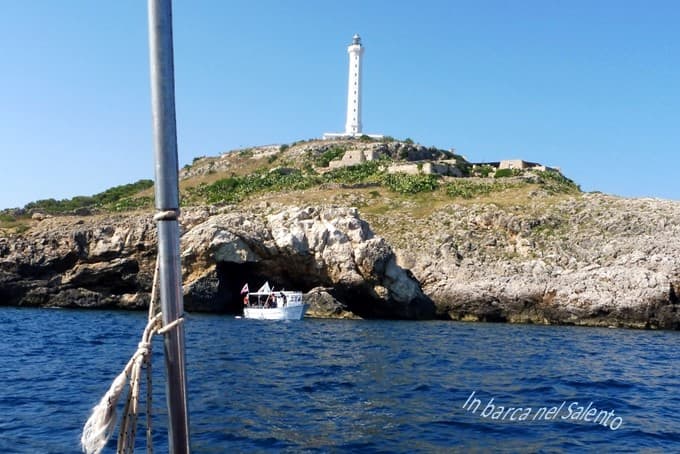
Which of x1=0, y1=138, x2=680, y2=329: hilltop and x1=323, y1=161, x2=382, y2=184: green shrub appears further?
x1=323, y1=161, x2=382, y2=184: green shrub

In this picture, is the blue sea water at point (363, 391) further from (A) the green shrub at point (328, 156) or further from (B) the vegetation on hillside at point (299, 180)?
(A) the green shrub at point (328, 156)

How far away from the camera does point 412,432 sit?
1337cm

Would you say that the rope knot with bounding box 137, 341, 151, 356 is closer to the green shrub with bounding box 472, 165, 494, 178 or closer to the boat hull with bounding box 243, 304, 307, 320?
the boat hull with bounding box 243, 304, 307, 320

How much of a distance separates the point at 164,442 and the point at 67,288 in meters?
43.1

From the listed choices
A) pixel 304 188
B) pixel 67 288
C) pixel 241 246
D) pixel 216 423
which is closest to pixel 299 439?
pixel 216 423

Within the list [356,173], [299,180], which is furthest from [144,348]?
[356,173]

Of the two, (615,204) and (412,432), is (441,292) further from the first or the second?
(412,432)

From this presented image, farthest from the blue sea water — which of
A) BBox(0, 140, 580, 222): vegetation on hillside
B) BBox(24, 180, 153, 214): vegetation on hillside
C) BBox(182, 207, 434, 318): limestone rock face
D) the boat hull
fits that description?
BBox(24, 180, 153, 214): vegetation on hillside

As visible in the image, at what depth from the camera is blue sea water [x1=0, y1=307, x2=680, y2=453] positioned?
42.1ft

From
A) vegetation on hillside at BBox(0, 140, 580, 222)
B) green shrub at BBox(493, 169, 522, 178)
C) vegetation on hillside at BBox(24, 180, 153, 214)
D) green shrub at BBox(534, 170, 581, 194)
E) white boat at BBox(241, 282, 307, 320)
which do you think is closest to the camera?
white boat at BBox(241, 282, 307, 320)

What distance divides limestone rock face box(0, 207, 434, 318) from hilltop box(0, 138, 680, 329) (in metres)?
0.11

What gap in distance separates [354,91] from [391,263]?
6660 cm

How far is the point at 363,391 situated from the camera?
17.5 metres

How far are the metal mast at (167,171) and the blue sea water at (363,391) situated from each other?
8.37m
